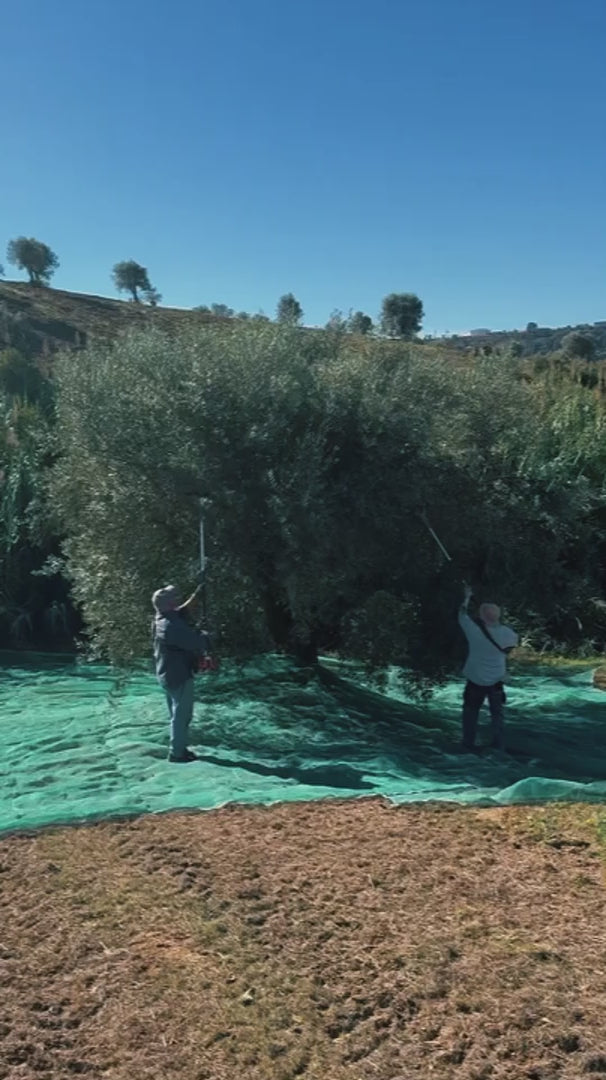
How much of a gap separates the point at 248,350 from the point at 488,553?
3046mm

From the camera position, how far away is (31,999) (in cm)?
427

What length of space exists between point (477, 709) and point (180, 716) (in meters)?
2.63

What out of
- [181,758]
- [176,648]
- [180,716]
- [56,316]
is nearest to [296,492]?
[176,648]

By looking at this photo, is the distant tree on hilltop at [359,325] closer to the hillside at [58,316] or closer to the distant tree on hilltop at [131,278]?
the hillside at [58,316]

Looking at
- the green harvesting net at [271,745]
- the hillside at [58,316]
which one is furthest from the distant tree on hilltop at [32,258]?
the green harvesting net at [271,745]

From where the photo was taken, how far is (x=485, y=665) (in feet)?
27.7

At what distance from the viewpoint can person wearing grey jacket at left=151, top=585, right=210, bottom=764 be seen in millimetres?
7742

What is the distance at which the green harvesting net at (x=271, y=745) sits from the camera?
6.92 metres

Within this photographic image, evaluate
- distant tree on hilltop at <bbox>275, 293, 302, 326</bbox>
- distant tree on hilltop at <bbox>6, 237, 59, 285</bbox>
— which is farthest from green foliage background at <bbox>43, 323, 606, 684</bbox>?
distant tree on hilltop at <bbox>6, 237, 59, 285</bbox>

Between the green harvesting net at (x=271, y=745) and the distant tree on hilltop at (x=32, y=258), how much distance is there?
42.9 meters

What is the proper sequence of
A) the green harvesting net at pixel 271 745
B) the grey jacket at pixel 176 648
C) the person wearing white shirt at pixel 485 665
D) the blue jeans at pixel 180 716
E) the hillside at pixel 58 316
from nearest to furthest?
the green harvesting net at pixel 271 745
the grey jacket at pixel 176 648
the blue jeans at pixel 180 716
the person wearing white shirt at pixel 485 665
the hillside at pixel 58 316

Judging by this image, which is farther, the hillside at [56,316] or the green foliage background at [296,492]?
the hillside at [56,316]

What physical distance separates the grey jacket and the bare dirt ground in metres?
1.63

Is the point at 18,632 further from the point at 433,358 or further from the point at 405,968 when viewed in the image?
the point at 405,968
